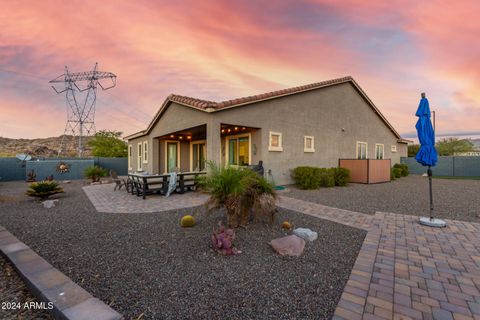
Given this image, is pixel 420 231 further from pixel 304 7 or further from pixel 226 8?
pixel 226 8

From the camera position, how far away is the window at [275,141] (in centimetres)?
1003

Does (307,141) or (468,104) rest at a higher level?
(468,104)

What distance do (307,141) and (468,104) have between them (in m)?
14.3

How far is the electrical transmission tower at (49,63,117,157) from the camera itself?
97.0 ft

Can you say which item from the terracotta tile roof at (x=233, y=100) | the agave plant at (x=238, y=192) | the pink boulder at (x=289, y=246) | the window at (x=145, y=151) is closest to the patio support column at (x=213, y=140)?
the terracotta tile roof at (x=233, y=100)

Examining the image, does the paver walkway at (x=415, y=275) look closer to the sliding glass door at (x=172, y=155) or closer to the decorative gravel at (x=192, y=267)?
the decorative gravel at (x=192, y=267)

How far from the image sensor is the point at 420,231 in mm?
4340

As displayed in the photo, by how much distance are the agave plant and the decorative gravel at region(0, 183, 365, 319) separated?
399 mm

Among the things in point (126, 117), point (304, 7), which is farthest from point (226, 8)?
point (126, 117)

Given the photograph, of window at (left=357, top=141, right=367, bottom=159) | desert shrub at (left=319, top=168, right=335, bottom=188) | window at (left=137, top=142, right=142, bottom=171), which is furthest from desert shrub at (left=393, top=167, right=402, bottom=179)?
window at (left=137, top=142, right=142, bottom=171)

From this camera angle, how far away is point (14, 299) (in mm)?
2225

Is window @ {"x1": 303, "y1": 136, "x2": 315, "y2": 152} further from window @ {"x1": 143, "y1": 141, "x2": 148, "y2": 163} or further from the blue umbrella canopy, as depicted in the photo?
window @ {"x1": 143, "y1": 141, "x2": 148, "y2": 163}

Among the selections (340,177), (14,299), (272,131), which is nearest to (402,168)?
(340,177)

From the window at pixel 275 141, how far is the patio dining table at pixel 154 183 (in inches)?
153
